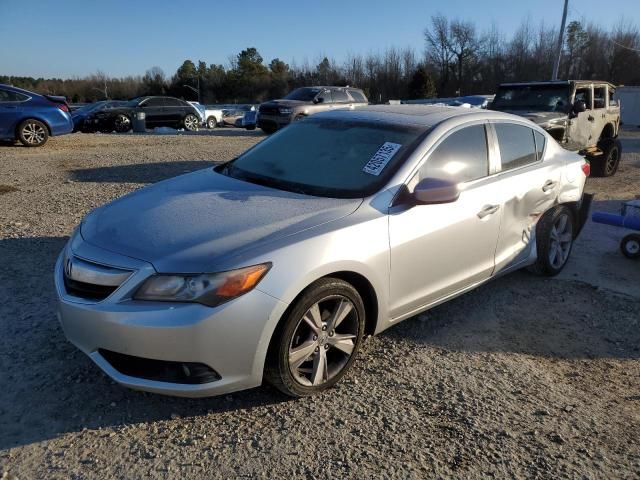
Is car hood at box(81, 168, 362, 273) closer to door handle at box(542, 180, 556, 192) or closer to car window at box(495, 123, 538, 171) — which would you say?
car window at box(495, 123, 538, 171)

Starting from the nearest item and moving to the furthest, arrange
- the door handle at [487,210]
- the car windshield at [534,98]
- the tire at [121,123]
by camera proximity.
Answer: the door handle at [487,210] → the car windshield at [534,98] → the tire at [121,123]

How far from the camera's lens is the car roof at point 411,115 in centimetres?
396

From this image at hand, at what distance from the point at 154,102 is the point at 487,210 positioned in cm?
2048

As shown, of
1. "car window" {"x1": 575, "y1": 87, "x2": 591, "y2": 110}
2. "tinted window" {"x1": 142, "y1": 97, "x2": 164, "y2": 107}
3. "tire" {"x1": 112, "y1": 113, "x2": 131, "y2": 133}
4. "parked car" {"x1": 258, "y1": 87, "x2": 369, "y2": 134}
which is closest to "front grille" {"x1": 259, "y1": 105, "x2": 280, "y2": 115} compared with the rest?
"parked car" {"x1": 258, "y1": 87, "x2": 369, "y2": 134}

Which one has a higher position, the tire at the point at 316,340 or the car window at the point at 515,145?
the car window at the point at 515,145

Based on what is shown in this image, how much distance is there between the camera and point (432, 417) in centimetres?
292

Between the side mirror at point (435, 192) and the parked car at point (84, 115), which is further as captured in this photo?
the parked car at point (84, 115)

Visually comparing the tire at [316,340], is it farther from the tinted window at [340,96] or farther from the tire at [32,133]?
the tinted window at [340,96]

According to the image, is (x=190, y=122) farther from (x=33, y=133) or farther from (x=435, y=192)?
(x=435, y=192)

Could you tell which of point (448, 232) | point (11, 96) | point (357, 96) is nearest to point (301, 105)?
point (357, 96)

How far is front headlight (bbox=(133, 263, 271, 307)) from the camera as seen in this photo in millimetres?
2586

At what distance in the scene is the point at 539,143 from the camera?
4.77m

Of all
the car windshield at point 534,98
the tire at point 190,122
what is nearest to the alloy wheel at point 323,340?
the car windshield at point 534,98

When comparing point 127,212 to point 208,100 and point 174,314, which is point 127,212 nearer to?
point 174,314
